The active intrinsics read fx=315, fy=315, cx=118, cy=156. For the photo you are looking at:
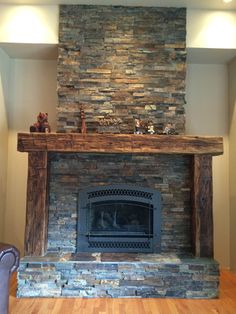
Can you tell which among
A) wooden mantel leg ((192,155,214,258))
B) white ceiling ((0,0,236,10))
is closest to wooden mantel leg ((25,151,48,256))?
wooden mantel leg ((192,155,214,258))

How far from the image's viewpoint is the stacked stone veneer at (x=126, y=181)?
2992 mm

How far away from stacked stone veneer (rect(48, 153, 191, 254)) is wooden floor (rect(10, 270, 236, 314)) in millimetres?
542

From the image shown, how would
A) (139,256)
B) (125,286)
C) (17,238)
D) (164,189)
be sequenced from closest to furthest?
(125,286) < (139,256) < (164,189) < (17,238)

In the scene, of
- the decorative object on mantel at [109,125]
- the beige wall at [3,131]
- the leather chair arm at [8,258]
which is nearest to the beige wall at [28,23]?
the beige wall at [3,131]

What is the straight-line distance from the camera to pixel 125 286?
2.63 metres

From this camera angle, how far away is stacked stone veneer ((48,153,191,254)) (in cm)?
299

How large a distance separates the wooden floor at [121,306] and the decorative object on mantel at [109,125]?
1484 millimetres

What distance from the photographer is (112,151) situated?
8.84 feet

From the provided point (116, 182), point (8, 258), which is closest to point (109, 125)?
point (116, 182)

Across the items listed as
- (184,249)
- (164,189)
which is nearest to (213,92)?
(164,189)

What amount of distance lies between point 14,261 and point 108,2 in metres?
2.52

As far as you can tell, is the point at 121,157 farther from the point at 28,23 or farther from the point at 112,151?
the point at 28,23

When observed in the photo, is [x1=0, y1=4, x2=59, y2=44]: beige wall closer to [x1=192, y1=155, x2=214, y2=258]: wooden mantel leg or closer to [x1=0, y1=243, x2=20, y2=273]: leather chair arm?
[x1=192, y1=155, x2=214, y2=258]: wooden mantel leg

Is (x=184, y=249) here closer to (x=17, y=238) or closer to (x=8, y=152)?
(x=17, y=238)
